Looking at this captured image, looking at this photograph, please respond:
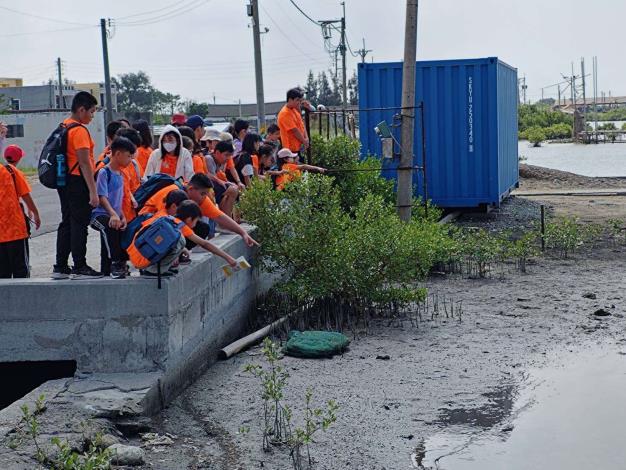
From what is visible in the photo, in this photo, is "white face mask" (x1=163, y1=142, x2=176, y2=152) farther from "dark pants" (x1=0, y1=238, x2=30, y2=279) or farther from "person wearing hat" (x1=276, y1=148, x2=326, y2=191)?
"person wearing hat" (x1=276, y1=148, x2=326, y2=191)

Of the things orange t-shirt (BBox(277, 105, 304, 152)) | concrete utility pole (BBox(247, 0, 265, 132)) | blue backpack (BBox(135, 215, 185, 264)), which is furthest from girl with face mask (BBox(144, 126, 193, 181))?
concrete utility pole (BBox(247, 0, 265, 132))

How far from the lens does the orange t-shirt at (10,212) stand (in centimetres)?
809

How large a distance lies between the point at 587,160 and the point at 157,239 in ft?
131

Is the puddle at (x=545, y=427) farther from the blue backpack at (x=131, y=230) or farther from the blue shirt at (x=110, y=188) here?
the blue shirt at (x=110, y=188)

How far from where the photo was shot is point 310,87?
104 meters

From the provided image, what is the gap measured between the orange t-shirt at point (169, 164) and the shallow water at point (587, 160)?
25431mm

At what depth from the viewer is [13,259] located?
812 centimetres

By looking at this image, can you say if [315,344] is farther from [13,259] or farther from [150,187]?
[13,259]

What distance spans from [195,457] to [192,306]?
1816 millimetres

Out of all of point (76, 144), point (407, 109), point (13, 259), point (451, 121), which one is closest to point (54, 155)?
point (76, 144)

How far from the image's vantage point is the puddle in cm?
616

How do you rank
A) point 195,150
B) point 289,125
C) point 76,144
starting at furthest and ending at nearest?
point 289,125
point 195,150
point 76,144

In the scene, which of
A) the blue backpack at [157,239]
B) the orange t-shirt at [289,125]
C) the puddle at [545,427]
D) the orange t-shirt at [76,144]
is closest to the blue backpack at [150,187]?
the orange t-shirt at [76,144]

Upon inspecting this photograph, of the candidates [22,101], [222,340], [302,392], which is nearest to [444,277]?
[222,340]
